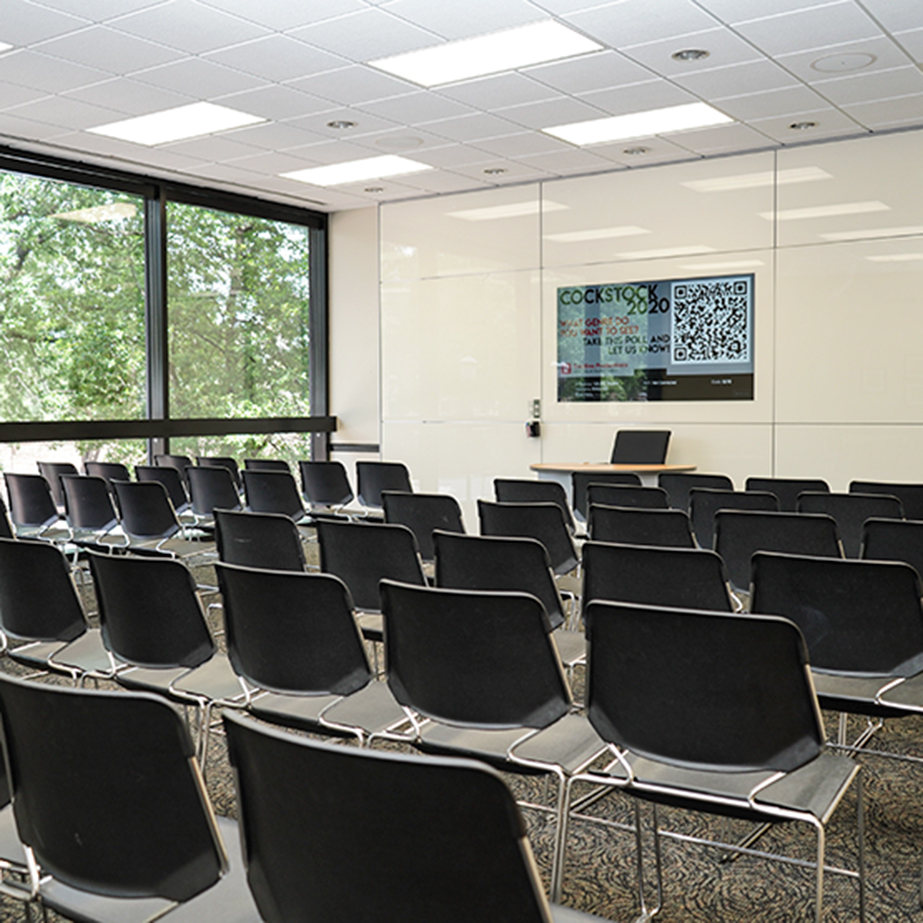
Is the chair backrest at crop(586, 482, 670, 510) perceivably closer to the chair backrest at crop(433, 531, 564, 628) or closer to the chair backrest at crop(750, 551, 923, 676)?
the chair backrest at crop(433, 531, 564, 628)

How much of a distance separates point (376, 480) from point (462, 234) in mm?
4022

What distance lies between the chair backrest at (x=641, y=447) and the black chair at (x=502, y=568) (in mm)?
5905

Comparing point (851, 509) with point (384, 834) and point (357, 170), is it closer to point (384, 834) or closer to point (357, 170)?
point (384, 834)

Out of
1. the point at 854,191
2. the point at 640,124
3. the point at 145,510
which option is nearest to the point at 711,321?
the point at 854,191

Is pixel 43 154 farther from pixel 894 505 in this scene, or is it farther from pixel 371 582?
pixel 894 505

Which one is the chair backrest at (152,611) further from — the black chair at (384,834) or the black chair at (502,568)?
the black chair at (384,834)

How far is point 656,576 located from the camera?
11.2ft

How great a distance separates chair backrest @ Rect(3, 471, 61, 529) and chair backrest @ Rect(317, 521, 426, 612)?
367 cm

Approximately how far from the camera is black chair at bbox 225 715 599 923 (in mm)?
1395

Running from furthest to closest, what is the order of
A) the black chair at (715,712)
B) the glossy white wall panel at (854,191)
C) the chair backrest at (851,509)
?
1. the glossy white wall panel at (854,191)
2. the chair backrest at (851,509)
3. the black chair at (715,712)

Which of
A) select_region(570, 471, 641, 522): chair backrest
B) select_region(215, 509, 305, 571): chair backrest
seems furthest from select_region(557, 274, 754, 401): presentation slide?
select_region(215, 509, 305, 571): chair backrest

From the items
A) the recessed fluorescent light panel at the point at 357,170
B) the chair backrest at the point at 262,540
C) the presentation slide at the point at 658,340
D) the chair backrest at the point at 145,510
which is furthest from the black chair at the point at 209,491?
the presentation slide at the point at 658,340

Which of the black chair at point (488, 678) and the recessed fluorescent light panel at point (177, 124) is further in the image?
the recessed fluorescent light panel at point (177, 124)

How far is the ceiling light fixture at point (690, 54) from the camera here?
6.61 meters
